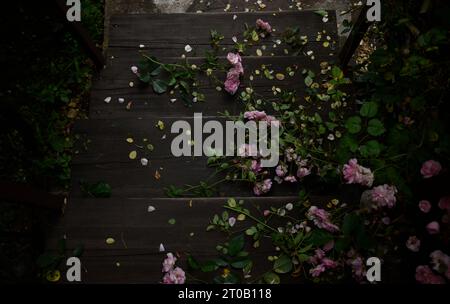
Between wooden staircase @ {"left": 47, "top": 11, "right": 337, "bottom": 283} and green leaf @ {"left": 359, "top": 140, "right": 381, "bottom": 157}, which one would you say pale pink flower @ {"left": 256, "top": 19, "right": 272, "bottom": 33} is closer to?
wooden staircase @ {"left": 47, "top": 11, "right": 337, "bottom": 283}

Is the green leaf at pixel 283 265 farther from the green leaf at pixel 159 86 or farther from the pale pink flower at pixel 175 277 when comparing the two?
the green leaf at pixel 159 86

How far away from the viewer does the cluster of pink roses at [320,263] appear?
1.81m

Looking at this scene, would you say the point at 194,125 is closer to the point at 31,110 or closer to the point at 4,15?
the point at 31,110

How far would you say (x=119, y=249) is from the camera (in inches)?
76.2

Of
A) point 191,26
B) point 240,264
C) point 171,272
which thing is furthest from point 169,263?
point 191,26

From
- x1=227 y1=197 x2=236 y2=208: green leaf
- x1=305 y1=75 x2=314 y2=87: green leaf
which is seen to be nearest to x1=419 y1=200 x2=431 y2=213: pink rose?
x1=227 y1=197 x2=236 y2=208: green leaf

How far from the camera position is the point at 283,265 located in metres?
1.87

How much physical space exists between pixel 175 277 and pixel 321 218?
0.68m

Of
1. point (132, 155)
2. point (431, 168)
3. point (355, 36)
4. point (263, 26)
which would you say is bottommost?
point (431, 168)

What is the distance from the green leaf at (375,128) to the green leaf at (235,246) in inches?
29.8

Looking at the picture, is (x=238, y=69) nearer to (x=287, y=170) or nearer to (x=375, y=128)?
(x=287, y=170)

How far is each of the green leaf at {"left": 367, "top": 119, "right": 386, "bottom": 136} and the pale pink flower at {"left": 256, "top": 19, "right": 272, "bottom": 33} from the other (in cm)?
87
